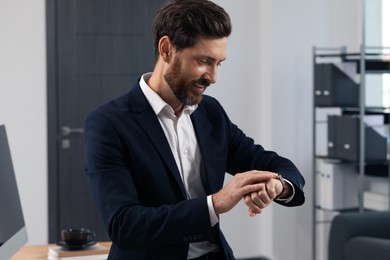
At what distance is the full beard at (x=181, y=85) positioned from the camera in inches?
73.5

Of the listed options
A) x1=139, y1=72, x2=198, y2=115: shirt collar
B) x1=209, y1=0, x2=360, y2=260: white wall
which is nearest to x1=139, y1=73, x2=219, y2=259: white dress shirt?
x1=139, y1=72, x2=198, y2=115: shirt collar

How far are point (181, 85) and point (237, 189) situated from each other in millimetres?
301

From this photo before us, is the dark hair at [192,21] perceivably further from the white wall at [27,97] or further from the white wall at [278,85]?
the white wall at [278,85]

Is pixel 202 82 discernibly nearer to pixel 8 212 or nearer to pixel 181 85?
pixel 181 85

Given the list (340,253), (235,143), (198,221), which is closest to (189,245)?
(198,221)

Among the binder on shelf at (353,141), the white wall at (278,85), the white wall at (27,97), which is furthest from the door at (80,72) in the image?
the binder on shelf at (353,141)

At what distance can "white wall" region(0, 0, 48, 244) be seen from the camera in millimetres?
5383

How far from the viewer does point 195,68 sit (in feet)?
6.07

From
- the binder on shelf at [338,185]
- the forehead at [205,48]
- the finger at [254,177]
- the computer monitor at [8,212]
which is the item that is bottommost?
the binder on shelf at [338,185]

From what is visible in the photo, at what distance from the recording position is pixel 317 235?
19.8 ft

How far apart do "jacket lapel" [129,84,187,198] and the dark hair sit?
0.18m

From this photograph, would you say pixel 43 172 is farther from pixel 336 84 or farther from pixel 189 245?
pixel 189 245

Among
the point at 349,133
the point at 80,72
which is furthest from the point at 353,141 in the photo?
the point at 80,72

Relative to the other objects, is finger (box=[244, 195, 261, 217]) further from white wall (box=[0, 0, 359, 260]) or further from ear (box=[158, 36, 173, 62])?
white wall (box=[0, 0, 359, 260])
